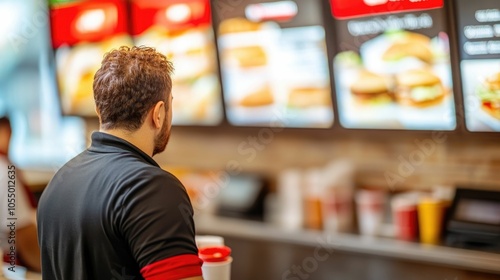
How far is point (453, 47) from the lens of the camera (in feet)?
9.32

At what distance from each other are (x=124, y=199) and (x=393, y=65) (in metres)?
1.78

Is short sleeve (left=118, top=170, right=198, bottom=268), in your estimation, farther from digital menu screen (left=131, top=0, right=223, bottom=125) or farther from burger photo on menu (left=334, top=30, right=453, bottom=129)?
digital menu screen (left=131, top=0, right=223, bottom=125)

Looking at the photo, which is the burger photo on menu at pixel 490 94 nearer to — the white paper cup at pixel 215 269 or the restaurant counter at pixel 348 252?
the restaurant counter at pixel 348 252

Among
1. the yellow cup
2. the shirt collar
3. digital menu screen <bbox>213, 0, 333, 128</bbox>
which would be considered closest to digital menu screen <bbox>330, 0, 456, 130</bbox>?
digital menu screen <bbox>213, 0, 333, 128</bbox>

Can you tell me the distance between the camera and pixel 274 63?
344 cm

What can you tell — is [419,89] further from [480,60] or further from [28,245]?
[28,245]

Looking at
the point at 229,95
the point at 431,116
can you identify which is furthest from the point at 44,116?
the point at 431,116

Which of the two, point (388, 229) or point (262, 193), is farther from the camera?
point (262, 193)

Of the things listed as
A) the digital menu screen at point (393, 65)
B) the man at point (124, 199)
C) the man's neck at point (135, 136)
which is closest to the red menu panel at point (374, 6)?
the digital menu screen at point (393, 65)

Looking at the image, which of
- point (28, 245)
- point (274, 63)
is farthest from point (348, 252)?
point (28, 245)

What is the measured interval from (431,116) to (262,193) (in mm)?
1137

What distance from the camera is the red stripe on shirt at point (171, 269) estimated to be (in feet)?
4.94

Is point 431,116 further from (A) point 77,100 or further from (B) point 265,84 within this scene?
(A) point 77,100

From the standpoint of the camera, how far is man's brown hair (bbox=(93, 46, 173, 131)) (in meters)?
1.69
